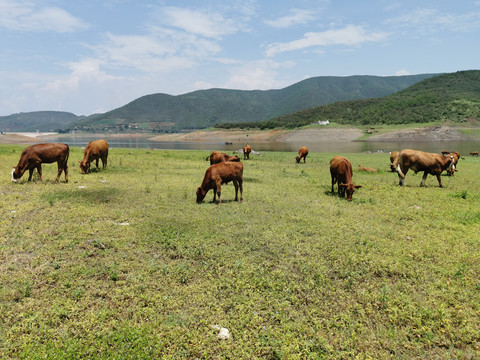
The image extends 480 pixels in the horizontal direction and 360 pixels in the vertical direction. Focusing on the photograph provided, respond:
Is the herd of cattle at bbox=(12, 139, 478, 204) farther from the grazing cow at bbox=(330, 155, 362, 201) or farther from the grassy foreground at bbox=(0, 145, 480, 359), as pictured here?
the grassy foreground at bbox=(0, 145, 480, 359)

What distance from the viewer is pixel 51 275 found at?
239 inches

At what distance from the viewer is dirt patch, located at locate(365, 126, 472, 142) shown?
8519 cm

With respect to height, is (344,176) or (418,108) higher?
(418,108)

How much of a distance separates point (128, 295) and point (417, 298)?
6.07 metres

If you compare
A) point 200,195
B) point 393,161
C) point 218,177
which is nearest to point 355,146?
point 393,161

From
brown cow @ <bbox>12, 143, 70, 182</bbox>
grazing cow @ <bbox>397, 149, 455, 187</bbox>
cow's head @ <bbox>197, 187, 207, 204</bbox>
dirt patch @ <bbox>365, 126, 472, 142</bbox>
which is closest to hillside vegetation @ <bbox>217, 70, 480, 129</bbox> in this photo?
dirt patch @ <bbox>365, 126, 472, 142</bbox>

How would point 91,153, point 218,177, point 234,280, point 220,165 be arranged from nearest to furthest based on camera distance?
point 234,280
point 218,177
point 220,165
point 91,153

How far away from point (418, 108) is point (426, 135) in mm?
48129

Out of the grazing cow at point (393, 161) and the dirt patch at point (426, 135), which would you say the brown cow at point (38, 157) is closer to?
the grazing cow at point (393, 161)

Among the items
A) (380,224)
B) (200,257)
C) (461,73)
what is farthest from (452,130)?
(461,73)

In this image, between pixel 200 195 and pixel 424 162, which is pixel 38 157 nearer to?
pixel 200 195

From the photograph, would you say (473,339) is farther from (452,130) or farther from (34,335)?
(452,130)

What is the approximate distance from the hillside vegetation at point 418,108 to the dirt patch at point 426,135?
15726mm

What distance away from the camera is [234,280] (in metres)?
6.35
